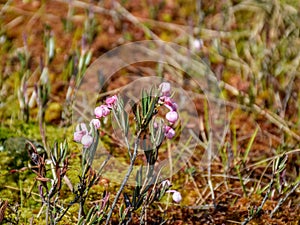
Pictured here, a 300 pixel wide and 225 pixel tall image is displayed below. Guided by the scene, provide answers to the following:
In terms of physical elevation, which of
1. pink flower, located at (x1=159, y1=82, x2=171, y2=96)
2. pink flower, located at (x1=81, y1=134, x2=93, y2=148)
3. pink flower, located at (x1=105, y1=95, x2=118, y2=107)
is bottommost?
pink flower, located at (x1=81, y1=134, x2=93, y2=148)

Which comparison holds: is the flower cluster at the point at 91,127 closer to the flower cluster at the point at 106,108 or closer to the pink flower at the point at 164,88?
the flower cluster at the point at 106,108

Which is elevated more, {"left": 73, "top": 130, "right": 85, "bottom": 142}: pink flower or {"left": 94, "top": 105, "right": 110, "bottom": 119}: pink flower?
{"left": 94, "top": 105, "right": 110, "bottom": 119}: pink flower

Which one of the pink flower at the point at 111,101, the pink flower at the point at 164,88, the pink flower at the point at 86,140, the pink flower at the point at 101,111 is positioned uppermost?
the pink flower at the point at 164,88

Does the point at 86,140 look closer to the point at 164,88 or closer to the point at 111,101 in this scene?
the point at 111,101

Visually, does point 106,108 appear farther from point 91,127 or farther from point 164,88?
point 164,88

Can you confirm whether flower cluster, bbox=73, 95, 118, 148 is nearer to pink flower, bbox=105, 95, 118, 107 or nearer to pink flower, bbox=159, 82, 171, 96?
pink flower, bbox=105, 95, 118, 107

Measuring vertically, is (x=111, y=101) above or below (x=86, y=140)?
above

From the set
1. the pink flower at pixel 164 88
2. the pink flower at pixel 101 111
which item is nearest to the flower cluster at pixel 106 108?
the pink flower at pixel 101 111

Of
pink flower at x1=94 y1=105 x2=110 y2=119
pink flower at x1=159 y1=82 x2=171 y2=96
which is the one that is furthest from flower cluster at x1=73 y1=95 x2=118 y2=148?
pink flower at x1=159 y1=82 x2=171 y2=96

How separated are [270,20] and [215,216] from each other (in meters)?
1.77

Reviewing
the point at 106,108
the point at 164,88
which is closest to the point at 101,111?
the point at 106,108

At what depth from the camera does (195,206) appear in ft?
7.50

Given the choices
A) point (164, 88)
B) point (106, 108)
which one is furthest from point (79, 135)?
point (164, 88)

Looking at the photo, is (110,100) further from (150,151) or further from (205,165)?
(205,165)
